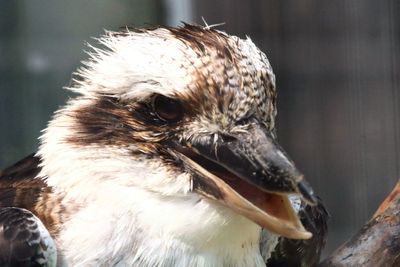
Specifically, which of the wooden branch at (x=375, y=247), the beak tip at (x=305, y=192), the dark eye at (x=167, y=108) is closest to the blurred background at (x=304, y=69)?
the wooden branch at (x=375, y=247)

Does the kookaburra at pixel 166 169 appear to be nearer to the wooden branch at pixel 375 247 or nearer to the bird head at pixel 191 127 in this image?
the bird head at pixel 191 127

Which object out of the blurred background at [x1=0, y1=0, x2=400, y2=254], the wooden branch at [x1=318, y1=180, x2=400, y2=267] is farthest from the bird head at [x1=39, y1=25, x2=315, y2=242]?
the blurred background at [x1=0, y1=0, x2=400, y2=254]

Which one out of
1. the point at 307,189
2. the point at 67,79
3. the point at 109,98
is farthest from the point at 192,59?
the point at 67,79

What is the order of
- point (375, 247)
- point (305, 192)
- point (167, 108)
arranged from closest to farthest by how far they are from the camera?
point (305, 192), point (167, 108), point (375, 247)

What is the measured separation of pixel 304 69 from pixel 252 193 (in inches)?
59.2

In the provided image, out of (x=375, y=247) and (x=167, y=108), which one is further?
(x=375, y=247)

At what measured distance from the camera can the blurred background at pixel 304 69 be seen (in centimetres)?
272

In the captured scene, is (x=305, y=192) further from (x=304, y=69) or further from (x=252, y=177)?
(x=304, y=69)

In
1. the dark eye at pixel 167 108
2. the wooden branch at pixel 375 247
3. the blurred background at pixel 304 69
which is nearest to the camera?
the dark eye at pixel 167 108

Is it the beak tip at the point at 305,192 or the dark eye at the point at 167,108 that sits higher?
the dark eye at the point at 167,108

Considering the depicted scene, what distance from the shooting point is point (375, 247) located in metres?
1.54

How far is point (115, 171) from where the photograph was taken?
4.58 ft

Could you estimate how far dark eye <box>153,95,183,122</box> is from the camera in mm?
1360

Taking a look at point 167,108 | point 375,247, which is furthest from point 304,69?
point 167,108
